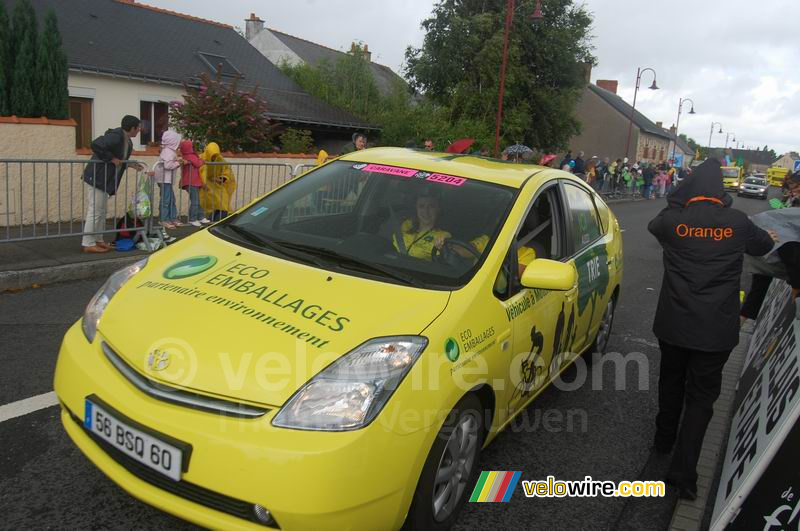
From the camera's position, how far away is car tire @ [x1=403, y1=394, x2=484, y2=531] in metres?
2.52

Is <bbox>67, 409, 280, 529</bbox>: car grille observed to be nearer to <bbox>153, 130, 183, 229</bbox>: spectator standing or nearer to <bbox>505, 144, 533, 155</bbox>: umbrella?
<bbox>153, 130, 183, 229</bbox>: spectator standing

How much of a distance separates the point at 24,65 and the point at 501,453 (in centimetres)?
1060

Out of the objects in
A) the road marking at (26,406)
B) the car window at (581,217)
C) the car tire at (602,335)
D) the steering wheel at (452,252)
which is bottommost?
the road marking at (26,406)

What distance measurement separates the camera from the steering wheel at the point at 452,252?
3.18 meters

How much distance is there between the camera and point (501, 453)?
3.66m

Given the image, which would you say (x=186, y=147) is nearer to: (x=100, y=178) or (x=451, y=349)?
(x=100, y=178)

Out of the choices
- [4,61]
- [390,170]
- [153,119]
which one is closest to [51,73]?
[4,61]

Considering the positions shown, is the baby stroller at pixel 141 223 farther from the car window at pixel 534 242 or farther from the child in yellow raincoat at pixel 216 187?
the car window at pixel 534 242

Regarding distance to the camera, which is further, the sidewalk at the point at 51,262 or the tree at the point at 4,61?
the tree at the point at 4,61

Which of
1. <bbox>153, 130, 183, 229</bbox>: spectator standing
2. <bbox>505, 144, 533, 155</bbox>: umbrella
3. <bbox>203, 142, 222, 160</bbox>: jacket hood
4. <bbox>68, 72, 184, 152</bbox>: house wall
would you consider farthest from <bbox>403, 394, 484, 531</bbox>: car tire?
<bbox>505, 144, 533, 155</bbox>: umbrella

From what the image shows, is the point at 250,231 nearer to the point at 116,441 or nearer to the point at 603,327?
the point at 116,441

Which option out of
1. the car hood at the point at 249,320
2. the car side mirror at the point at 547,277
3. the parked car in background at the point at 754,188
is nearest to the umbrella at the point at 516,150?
the car side mirror at the point at 547,277

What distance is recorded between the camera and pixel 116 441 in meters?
2.40

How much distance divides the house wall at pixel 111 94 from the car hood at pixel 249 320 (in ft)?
53.7
